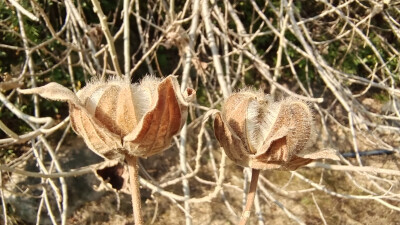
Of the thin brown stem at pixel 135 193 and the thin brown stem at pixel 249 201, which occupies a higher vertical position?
the thin brown stem at pixel 135 193

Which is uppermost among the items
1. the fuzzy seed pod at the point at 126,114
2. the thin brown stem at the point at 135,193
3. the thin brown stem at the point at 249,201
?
the fuzzy seed pod at the point at 126,114

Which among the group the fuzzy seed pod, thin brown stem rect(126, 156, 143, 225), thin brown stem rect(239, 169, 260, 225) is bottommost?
thin brown stem rect(239, 169, 260, 225)

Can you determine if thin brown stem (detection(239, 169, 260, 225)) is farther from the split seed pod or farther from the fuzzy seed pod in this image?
the fuzzy seed pod

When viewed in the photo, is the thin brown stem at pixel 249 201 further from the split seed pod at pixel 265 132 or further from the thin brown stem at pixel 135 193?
the thin brown stem at pixel 135 193

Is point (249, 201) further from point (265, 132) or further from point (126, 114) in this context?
point (126, 114)

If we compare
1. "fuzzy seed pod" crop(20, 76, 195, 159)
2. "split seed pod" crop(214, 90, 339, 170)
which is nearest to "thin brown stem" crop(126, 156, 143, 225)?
"fuzzy seed pod" crop(20, 76, 195, 159)

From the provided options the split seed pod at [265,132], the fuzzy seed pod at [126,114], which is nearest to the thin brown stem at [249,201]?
the split seed pod at [265,132]
